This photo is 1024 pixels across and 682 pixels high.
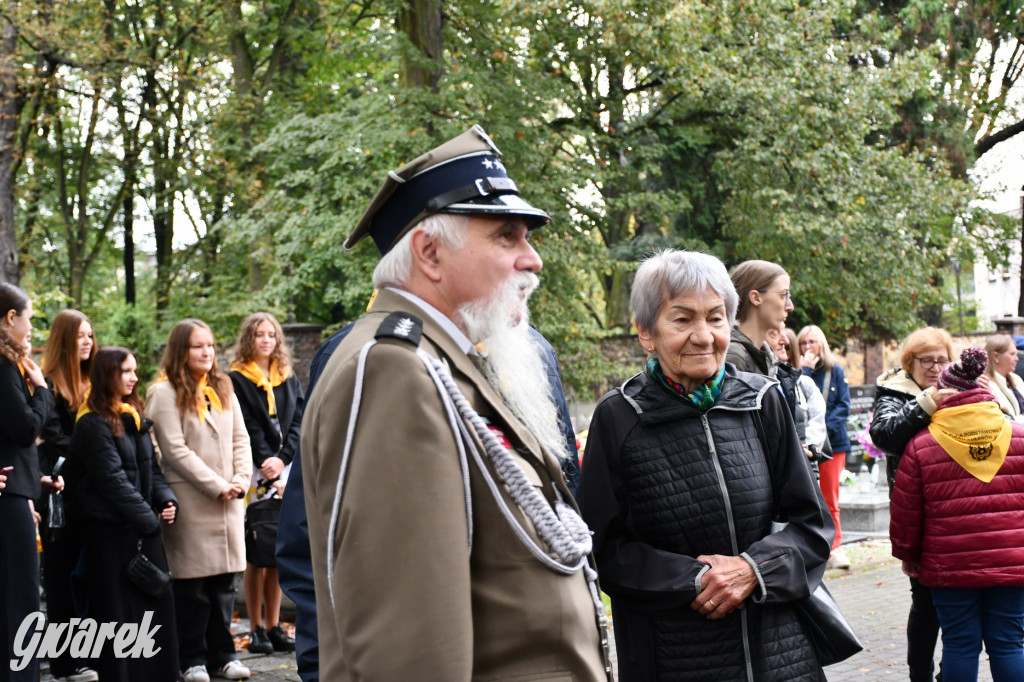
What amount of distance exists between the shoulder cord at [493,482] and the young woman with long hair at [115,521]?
4543 mm

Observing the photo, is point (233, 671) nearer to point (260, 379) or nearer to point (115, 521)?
point (115, 521)

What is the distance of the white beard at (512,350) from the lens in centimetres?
228

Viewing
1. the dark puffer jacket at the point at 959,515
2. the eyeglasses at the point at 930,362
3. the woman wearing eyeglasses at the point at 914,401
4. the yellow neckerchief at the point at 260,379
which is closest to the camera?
the dark puffer jacket at the point at 959,515

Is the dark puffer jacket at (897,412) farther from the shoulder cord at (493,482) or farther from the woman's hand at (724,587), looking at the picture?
the shoulder cord at (493,482)

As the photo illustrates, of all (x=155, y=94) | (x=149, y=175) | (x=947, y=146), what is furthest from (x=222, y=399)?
(x=947, y=146)

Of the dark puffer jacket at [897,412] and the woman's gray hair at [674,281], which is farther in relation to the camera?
the dark puffer jacket at [897,412]

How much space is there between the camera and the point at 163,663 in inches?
243

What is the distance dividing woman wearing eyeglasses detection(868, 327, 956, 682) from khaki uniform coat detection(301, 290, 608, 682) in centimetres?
353

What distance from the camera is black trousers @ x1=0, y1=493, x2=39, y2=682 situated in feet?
18.4

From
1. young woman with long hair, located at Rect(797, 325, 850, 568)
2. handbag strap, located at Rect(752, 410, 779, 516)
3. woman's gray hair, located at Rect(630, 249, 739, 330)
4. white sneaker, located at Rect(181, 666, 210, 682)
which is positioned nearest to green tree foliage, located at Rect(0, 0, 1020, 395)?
young woman with long hair, located at Rect(797, 325, 850, 568)

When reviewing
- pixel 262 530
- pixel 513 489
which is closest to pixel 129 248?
pixel 262 530

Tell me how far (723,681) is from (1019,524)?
233 cm

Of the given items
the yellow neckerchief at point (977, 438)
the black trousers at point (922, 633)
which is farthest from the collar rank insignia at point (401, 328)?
the black trousers at point (922, 633)

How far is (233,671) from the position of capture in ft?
21.9
